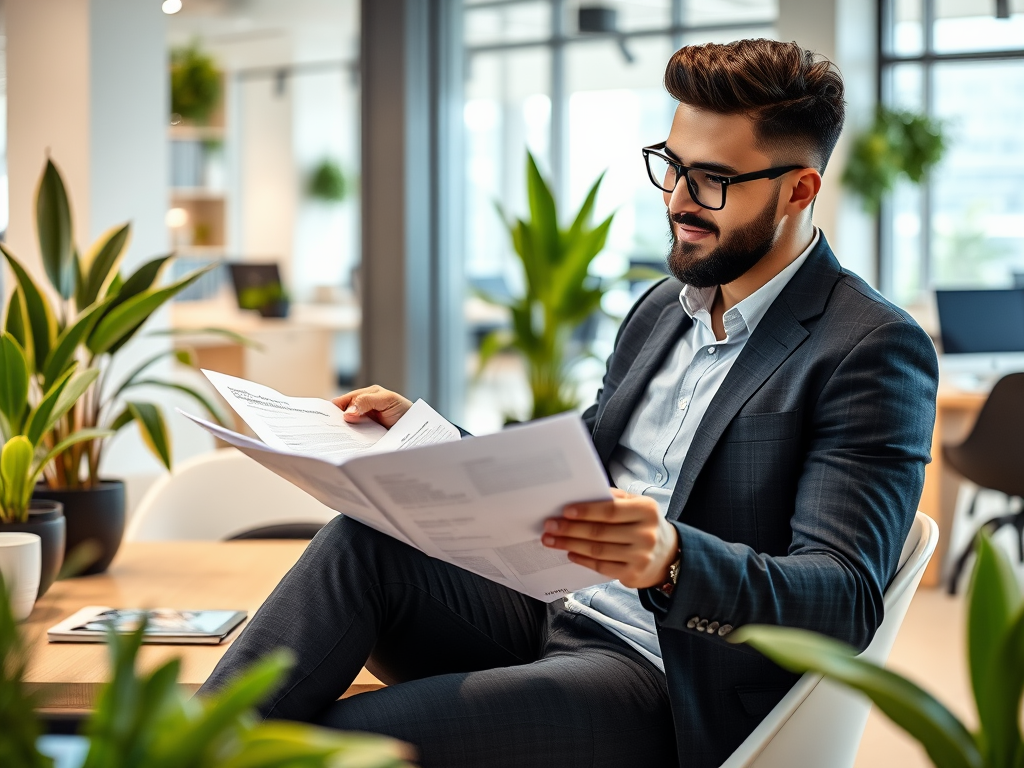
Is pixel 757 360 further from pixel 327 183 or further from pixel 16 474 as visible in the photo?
pixel 327 183

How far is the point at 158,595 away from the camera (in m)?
1.61

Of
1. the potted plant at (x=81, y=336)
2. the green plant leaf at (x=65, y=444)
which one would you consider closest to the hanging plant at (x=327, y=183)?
the potted plant at (x=81, y=336)

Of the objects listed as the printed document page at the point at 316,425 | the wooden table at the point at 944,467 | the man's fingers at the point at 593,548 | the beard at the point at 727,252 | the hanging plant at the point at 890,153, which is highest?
the hanging plant at the point at 890,153

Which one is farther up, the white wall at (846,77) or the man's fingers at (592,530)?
the white wall at (846,77)

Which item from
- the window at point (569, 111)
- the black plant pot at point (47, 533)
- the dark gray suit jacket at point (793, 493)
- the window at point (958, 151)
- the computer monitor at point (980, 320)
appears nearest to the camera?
the dark gray suit jacket at point (793, 493)

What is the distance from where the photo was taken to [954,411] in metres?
4.36

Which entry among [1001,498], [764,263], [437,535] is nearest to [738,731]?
[437,535]

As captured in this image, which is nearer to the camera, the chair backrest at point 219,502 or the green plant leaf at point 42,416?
the green plant leaf at point 42,416

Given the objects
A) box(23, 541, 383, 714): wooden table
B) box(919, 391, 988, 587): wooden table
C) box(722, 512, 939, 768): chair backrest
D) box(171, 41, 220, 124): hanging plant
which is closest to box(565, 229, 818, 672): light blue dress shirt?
box(722, 512, 939, 768): chair backrest

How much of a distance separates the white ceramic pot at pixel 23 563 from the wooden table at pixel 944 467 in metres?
3.31

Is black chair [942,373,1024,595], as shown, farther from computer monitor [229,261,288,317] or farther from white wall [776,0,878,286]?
computer monitor [229,261,288,317]

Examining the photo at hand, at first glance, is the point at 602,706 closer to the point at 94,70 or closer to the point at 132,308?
the point at 132,308

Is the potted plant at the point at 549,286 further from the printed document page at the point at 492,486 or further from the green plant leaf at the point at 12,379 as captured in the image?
the printed document page at the point at 492,486

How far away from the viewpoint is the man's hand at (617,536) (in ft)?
3.22
